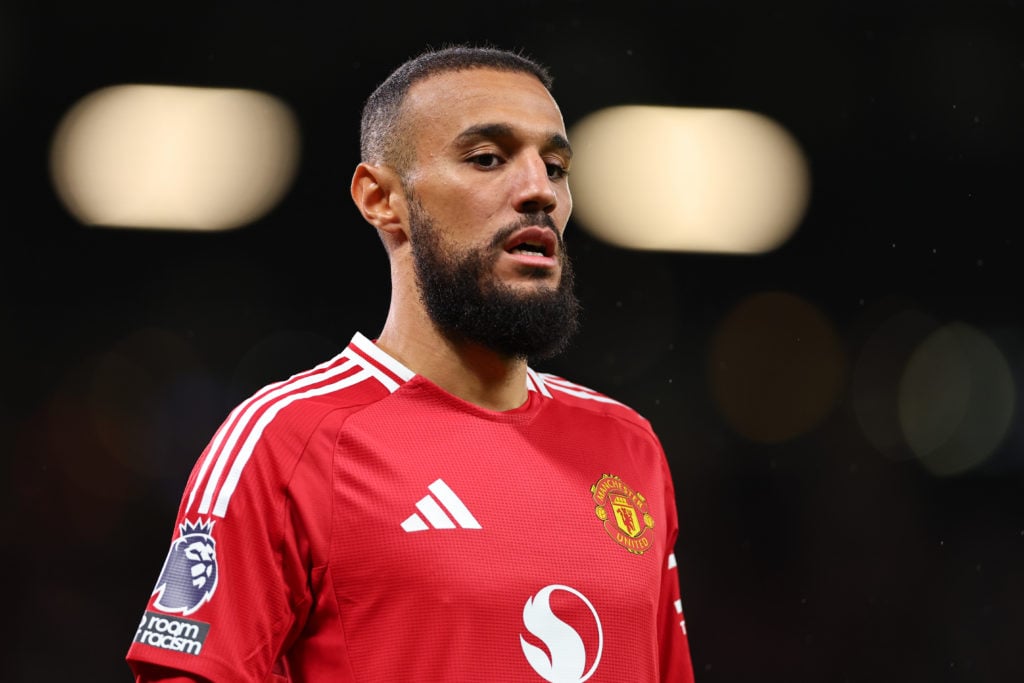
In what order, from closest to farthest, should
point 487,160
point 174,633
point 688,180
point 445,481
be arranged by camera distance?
point 174,633 < point 445,481 < point 487,160 < point 688,180

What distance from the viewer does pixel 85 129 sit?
3.40 metres

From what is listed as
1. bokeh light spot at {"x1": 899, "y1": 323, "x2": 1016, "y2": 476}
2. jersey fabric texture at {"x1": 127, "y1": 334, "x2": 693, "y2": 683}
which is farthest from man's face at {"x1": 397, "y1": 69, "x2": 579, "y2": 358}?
bokeh light spot at {"x1": 899, "y1": 323, "x2": 1016, "y2": 476}

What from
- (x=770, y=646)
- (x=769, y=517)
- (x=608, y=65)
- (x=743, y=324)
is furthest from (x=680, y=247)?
(x=770, y=646)

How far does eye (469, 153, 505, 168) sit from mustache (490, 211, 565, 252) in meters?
0.08

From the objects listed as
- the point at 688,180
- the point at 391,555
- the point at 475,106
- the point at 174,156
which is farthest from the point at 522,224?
the point at 688,180

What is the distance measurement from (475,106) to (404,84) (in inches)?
4.9

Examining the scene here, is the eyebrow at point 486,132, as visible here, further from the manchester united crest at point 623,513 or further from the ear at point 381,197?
the manchester united crest at point 623,513

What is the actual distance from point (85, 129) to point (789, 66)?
6.85 ft

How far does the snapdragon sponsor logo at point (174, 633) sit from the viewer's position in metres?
1.15

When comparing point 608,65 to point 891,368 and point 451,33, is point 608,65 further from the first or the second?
point 891,368

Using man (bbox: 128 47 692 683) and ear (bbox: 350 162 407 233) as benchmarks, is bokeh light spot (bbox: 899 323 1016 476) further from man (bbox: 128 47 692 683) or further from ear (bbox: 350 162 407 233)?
ear (bbox: 350 162 407 233)

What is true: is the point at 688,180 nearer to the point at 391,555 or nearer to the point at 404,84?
the point at 404,84

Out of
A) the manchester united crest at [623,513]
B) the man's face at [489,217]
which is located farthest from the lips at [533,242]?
the manchester united crest at [623,513]

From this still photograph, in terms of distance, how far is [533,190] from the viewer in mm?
1348
